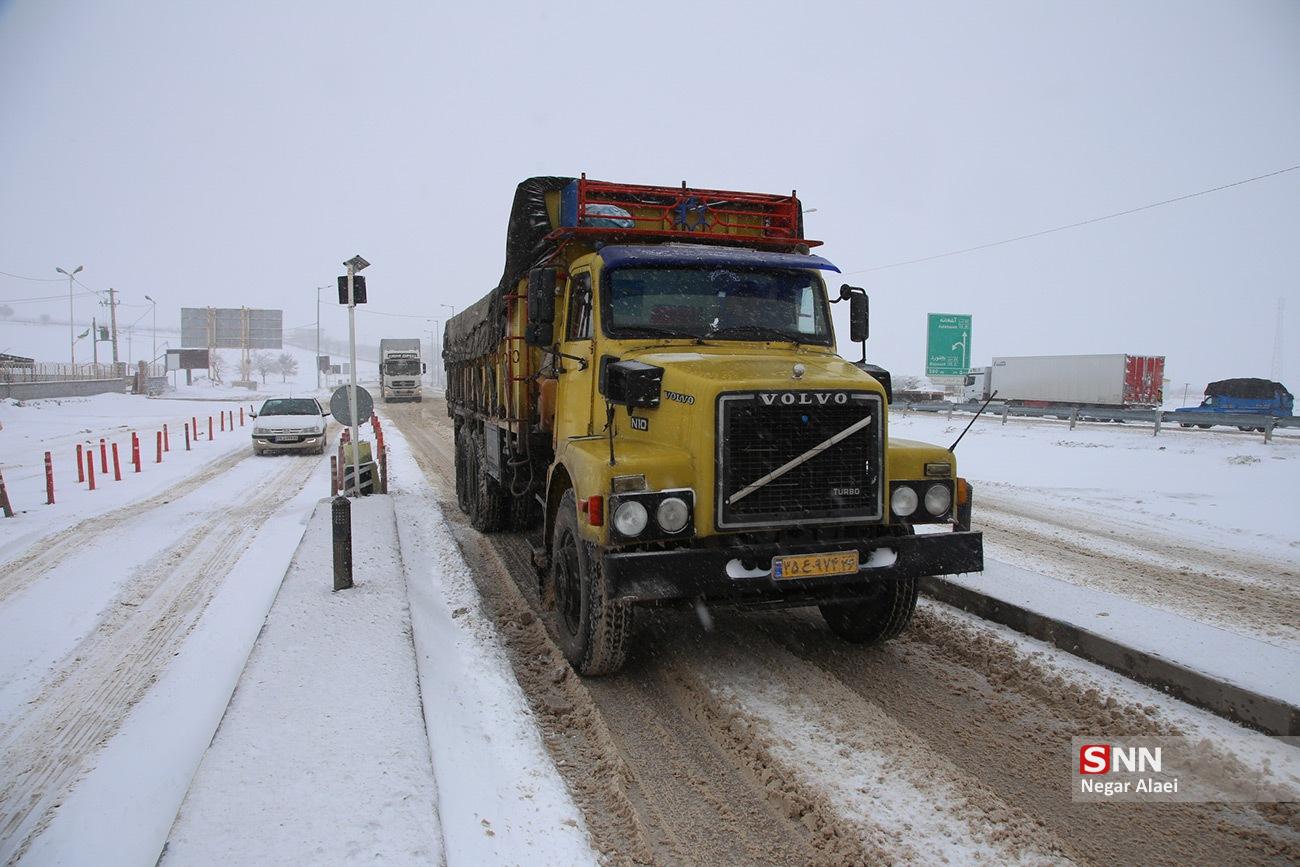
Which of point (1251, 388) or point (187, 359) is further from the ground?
point (187, 359)

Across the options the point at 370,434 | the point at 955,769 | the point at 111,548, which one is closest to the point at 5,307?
the point at 370,434

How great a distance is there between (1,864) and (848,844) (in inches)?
145

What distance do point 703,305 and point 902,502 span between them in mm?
2052

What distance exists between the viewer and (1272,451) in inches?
772

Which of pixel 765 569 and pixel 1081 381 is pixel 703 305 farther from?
pixel 1081 381

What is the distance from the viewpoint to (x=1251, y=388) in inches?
1406

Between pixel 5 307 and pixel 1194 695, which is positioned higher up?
pixel 5 307

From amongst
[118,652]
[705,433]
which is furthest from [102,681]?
[705,433]

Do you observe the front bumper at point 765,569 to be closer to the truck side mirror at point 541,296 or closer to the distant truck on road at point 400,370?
the truck side mirror at point 541,296

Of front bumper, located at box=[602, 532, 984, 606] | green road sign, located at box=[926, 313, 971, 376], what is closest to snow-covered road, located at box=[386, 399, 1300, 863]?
front bumper, located at box=[602, 532, 984, 606]

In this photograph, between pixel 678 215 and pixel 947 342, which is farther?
pixel 947 342

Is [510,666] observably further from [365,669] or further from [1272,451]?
[1272,451]

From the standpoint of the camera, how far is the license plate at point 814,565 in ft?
15.0

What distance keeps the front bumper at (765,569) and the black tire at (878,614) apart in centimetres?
21
